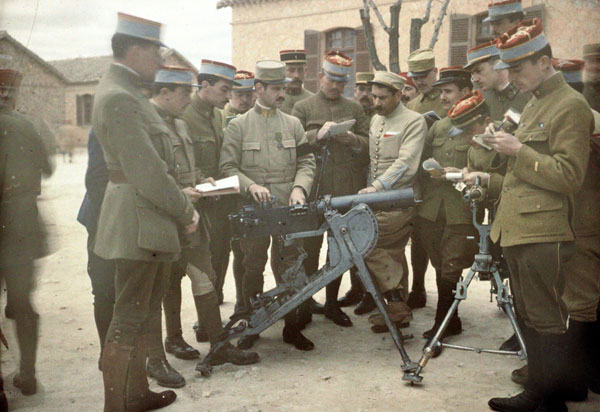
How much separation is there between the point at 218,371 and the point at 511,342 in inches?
82.3

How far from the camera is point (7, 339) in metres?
3.30

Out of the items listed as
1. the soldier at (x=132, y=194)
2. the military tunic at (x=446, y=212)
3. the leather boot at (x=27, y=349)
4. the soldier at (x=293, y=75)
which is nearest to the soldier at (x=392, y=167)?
the military tunic at (x=446, y=212)

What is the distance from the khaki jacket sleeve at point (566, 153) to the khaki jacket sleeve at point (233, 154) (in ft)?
6.46

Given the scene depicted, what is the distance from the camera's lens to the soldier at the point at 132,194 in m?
2.66

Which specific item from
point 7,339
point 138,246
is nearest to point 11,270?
point 7,339

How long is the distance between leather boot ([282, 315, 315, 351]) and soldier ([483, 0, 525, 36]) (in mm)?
2556

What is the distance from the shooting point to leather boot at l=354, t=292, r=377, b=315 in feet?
16.3

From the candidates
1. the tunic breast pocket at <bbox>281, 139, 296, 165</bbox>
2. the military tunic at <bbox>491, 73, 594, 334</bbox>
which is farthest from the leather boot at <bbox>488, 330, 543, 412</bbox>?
the tunic breast pocket at <bbox>281, 139, 296, 165</bbox>

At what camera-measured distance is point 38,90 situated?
311cm

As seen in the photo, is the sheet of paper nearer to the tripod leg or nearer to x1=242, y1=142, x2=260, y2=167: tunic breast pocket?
x1=242, y1=142, x2=260, y2=167: tunic breast pocket

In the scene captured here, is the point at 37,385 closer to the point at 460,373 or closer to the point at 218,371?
the point at 218,371

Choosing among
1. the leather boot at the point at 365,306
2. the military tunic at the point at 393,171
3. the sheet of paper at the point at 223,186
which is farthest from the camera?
the leather boot at the point at 365,306

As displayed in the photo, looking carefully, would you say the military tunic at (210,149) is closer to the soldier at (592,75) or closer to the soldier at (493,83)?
the soldier at (493,83)

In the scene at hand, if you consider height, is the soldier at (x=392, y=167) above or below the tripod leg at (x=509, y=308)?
above
